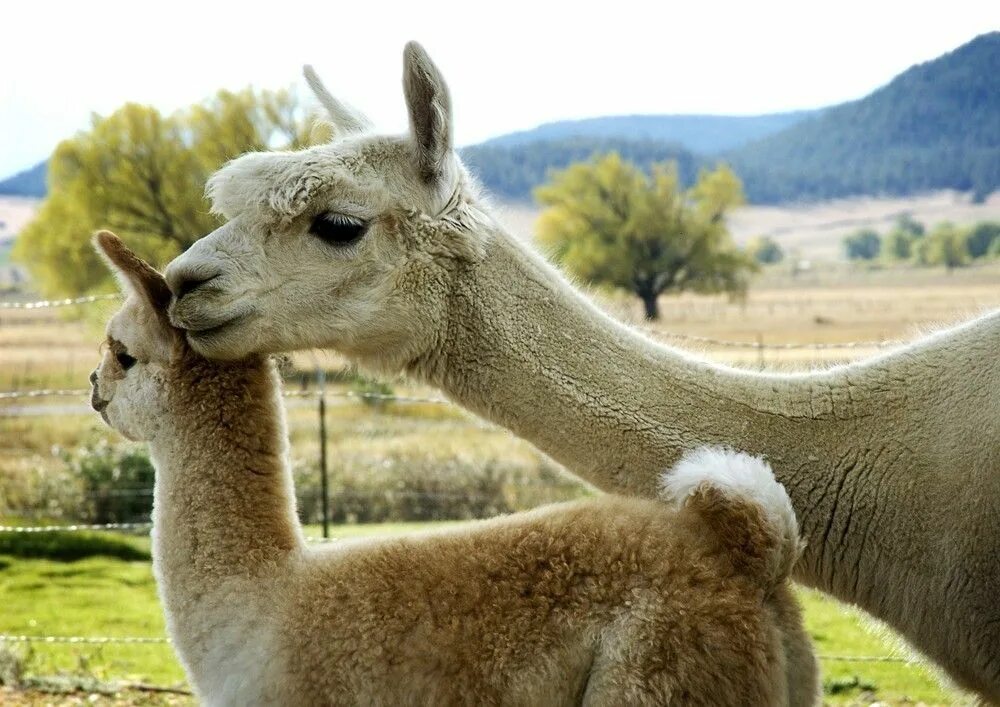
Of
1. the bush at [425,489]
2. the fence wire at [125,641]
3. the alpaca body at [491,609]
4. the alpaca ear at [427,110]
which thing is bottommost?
the bush at [425,489]

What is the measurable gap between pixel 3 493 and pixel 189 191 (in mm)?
12825

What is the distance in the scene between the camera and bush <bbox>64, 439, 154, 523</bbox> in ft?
38.9

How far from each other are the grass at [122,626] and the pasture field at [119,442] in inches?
0.5

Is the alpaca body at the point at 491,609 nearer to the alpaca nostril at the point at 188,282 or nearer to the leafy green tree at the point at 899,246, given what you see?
the alpaca nostril at the point at 188,282

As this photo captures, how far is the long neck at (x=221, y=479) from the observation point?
3014 mm

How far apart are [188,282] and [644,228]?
45432mm

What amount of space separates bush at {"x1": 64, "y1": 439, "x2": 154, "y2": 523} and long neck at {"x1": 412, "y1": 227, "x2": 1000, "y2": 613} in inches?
362

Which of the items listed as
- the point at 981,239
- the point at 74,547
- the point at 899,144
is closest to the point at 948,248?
the point at 981,239

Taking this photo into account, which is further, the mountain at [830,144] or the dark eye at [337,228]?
the mountain at [830,144]

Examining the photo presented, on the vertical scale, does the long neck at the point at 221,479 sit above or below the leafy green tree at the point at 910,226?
above

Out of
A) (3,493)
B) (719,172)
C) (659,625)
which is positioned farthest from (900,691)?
→ (719,172)

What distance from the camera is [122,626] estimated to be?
862 centimetres

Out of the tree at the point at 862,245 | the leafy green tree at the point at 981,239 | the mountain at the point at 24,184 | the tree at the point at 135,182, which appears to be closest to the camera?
the tree at the point at 135,182

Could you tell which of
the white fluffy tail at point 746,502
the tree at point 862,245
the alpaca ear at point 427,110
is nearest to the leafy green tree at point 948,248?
the tree at point 862,245
